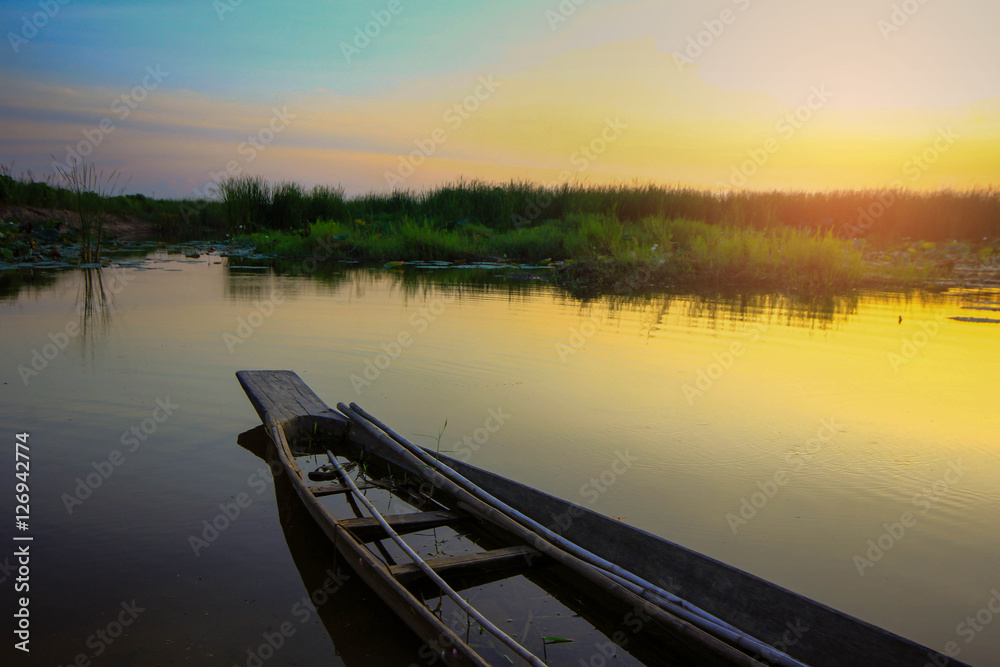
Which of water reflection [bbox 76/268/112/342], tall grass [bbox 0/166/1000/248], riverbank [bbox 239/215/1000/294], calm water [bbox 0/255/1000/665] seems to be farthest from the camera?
tall grass [bbox 0/166/1000/248]

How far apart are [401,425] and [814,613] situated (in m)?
2.69

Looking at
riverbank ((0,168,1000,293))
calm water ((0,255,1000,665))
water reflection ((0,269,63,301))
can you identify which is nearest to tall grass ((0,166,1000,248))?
riverbank ((0,168,1000,293))

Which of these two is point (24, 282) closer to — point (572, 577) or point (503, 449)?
point (503, 449)

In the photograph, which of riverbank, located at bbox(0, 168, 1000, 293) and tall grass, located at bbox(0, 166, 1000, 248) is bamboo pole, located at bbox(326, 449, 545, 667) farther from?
tall grass, located at bbox(0, 166, 1000, 248)

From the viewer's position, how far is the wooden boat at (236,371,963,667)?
6.23ft

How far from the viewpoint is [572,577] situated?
8.17 ft

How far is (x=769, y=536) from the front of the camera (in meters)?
2.87

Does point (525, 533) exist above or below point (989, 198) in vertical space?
below

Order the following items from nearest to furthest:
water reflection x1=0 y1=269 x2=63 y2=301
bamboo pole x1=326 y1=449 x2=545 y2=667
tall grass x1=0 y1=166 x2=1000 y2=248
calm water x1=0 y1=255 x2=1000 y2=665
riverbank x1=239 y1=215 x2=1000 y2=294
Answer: bamboo pole x1=326 y1=449 x2=545 y2=667, calm water x1=0 y1=255 x2=1000 y2=665, water reflection x1=0 y1=269 x2=63 y2=301, riverbank x1=239 y1=215 x2=1000 y2=294, tall grass x1=0 y1=166 x2=1000 y2=248

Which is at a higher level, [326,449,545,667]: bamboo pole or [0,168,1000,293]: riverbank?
[0,168,1000,293]: riverbank

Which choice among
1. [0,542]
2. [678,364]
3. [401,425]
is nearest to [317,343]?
[401,425]

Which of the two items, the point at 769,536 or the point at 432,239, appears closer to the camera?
the point at 769,536

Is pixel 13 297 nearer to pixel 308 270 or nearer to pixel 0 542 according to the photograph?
pixel 308 270

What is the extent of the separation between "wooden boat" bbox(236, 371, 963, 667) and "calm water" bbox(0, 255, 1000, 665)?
0.18m
